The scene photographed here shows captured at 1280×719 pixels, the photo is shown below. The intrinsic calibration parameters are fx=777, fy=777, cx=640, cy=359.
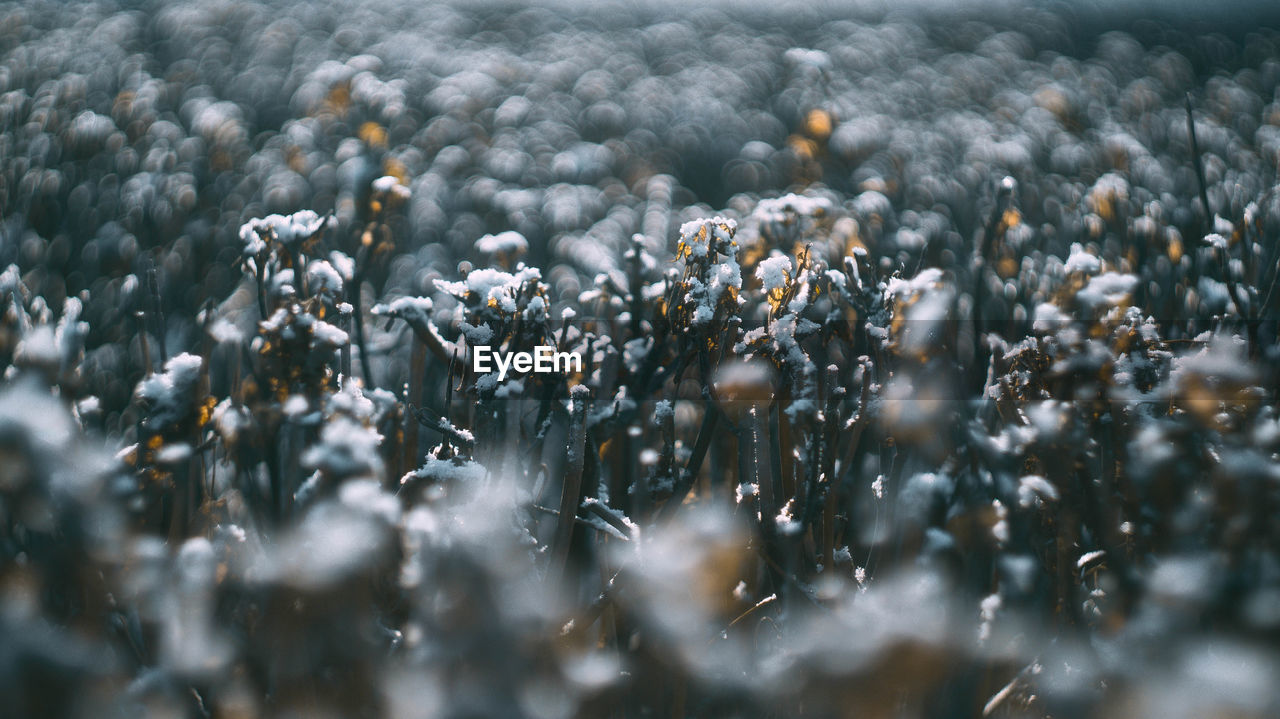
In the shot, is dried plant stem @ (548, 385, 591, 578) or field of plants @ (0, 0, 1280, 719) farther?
dried plant stem @ (548, 385, 591, 578)

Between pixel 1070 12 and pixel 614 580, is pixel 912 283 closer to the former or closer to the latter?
pixel 614 580

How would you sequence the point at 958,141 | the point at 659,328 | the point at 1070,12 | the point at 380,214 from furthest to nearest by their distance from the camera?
1. the point at 1070,12
2. the point at 958,141
3. the point at 380,214
4. the point at 659,328

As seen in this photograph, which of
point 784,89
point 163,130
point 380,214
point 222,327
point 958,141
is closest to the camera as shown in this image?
point 222,327

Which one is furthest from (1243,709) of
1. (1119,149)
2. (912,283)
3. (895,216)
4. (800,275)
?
(895,216)

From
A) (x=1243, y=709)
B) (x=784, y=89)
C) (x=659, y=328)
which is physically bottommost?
(x=784, y=89)

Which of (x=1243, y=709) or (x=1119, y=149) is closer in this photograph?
(x=1243, y=709)

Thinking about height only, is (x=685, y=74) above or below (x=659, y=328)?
below

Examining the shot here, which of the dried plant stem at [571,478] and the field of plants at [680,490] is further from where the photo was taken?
the dried plant stem at [571,478]

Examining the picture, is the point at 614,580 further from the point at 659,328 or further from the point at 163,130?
the point at 163,130

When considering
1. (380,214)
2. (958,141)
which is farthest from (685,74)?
(380,214)
